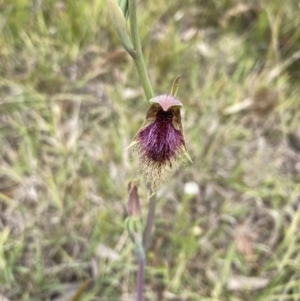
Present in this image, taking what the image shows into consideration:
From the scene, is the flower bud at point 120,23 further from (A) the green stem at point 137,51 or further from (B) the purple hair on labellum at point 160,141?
(B) the purple hair on labellum at point 160,141

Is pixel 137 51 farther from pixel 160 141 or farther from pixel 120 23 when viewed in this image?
pixel 160 141

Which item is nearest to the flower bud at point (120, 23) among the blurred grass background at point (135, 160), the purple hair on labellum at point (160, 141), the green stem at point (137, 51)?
the green stem at point (137, 51)

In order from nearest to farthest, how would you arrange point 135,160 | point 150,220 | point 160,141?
point 160,141 < point 150,220 < point 135,160

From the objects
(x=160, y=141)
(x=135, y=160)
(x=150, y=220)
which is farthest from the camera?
(x=135, y=160)

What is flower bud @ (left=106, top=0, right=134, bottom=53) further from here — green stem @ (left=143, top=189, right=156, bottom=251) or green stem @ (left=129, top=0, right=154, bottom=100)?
green stem @ (left=143, top=189, right=156, bottom=251)

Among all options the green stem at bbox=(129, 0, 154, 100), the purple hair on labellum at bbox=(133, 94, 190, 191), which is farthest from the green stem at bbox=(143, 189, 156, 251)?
the green stem at bbox=(129, 0, 154, 100)

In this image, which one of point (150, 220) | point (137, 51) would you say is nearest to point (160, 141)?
point (137, 51)
